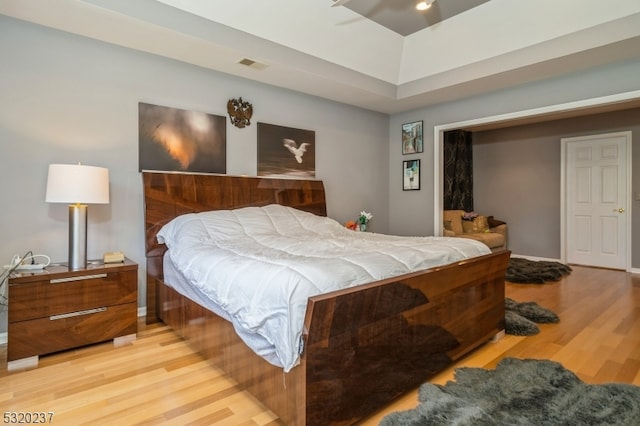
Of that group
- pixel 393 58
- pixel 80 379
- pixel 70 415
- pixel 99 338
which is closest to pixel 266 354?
pixel 70 415

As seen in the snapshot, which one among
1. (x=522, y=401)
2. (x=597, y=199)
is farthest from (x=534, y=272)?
(x=522, y=401)

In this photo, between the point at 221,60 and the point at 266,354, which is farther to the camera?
the point at 221,60

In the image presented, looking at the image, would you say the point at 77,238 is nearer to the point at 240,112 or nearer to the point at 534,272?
the point at 240,112

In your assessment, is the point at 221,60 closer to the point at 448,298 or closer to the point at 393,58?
the point at 393,58

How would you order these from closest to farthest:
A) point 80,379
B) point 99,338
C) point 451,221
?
1. point 80,379
2. point 99,338
3. point 451,221

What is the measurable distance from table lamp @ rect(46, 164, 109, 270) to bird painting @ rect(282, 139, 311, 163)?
2032 millimetres

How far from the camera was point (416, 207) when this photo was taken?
16.9 ft

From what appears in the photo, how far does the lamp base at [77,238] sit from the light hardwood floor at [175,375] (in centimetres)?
62

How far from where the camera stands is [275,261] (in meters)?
1.85

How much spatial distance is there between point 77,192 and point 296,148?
239 centimetres

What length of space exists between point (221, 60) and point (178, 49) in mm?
382

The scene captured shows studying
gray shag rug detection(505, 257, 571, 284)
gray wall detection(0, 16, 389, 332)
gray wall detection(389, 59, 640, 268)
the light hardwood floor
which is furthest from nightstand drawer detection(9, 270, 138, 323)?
gray shag rug detection(505, 257, 571, 284)

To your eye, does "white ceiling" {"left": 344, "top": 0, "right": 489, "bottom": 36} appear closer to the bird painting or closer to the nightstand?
the bird painting

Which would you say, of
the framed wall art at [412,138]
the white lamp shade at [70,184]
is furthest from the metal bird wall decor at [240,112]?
the framed wall art at [412,138]
